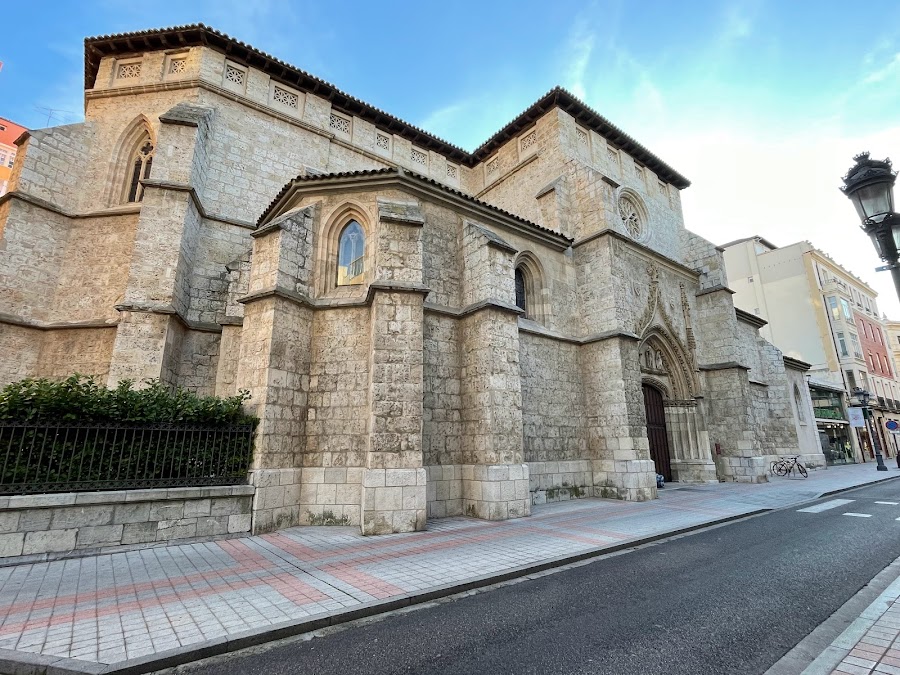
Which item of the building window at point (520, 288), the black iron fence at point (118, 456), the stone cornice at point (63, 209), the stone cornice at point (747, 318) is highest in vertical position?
the stone cornice at point (63, 209)

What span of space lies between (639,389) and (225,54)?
1719 cm

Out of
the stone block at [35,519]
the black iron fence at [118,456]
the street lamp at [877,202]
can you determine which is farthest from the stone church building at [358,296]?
the street lamp at [877,202]

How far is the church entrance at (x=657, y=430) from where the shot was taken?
14773 mm

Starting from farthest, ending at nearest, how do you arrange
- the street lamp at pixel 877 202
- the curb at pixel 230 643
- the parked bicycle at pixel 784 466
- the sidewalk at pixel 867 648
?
the parked bicycle at pixel 784 466 < the street lamp at pixel 877 202 < the curb at pixel 230 643 < the sidewalk at pixel 867 648

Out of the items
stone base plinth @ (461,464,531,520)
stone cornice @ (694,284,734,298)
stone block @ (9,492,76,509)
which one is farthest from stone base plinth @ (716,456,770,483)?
stone block @ (9,492,76,509)

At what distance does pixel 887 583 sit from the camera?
4.51 meters

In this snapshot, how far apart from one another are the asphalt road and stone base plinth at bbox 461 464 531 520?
292 cm

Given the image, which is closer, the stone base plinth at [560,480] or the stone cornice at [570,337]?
the stone base plinth at [560,480]

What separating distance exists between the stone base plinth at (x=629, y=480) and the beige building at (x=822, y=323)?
25.4 meters

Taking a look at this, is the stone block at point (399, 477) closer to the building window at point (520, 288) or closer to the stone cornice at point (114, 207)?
the building window at point (520, 288)

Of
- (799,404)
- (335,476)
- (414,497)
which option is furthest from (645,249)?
(799,404)

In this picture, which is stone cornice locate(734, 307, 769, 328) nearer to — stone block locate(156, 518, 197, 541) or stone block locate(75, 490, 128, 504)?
stone block locate(156, 518, 197, 541)

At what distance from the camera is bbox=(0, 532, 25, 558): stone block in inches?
219

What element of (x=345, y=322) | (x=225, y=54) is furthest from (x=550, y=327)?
(x=225, y=54)
